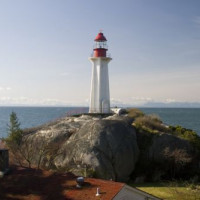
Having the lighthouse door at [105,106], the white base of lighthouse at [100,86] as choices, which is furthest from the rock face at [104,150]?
the white base of lighthouse at [100,86]

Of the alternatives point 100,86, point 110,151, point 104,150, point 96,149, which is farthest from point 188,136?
point 100,86

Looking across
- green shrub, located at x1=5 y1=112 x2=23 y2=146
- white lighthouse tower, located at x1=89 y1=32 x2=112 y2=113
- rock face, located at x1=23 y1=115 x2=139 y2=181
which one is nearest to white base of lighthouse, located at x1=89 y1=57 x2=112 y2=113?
white lighthouse tower, located at x1=89 y1=32 x2=112 y2=113

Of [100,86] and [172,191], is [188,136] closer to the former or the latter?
[172,191]

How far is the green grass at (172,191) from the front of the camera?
69.9ft

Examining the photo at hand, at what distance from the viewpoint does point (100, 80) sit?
4422cm

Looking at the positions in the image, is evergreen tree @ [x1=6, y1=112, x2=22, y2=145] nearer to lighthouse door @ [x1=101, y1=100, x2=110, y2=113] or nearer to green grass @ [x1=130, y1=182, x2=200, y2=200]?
lighthouse door @ [x1=101, y1=100, x2=110, y2=113]

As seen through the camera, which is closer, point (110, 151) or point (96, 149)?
point (96, 149)

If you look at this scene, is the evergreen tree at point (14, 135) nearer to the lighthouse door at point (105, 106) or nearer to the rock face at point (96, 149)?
the rock face at point (96, 149)

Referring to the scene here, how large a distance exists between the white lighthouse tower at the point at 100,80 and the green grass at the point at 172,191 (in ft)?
59.4

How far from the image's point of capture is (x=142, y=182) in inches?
1150

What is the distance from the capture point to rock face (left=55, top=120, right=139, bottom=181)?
Answer: 2755 centimetres

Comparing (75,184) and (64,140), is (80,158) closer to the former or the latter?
(64,140)

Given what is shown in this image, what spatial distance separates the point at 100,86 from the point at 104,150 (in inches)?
679

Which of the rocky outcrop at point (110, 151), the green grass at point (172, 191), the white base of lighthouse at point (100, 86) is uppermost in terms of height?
the white base of lighthouse at point (100, 86)
